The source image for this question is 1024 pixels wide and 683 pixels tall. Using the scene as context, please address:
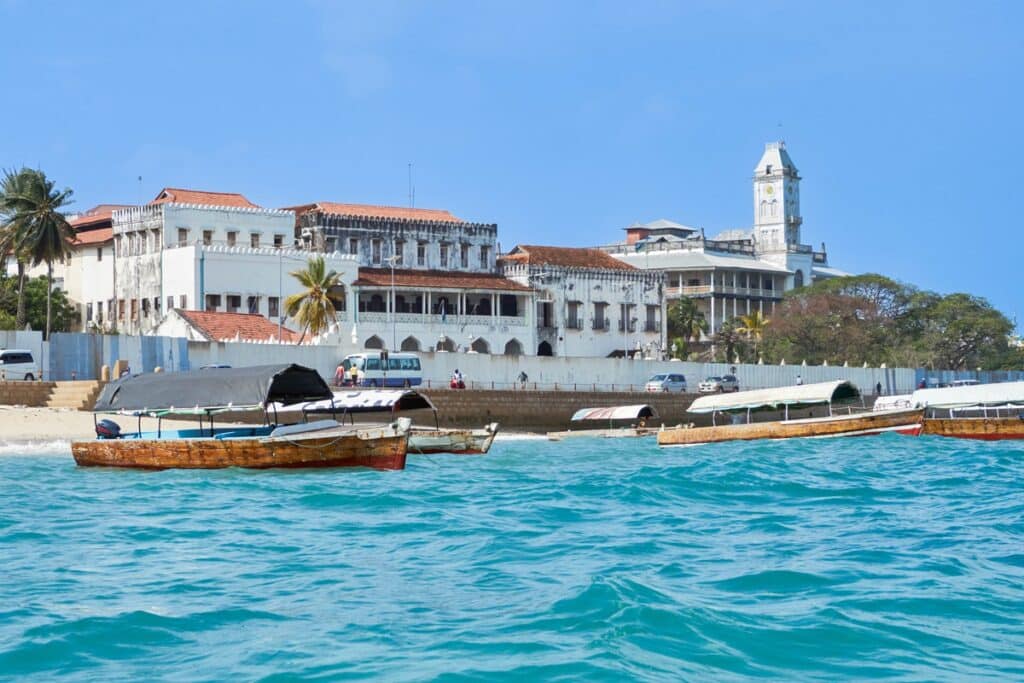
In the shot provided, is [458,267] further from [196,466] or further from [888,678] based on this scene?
[888,678]

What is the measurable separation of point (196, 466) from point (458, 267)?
153 feet

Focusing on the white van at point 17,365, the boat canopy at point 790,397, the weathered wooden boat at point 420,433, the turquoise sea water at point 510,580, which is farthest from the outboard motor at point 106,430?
the boat canopy at point 790,397

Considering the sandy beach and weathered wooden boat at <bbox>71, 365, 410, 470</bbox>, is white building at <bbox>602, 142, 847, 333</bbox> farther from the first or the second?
weathered wooden boat at <bbox>71, 365, 410, 470</bbox>

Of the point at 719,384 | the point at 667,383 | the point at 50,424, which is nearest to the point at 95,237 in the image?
the point at 667,383

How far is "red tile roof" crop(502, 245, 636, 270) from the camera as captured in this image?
80.1 meters

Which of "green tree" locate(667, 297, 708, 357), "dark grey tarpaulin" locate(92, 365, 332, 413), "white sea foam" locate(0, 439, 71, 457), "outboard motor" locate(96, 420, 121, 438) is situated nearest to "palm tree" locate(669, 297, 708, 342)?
"green tree" locate(667, 297, 708, 357)

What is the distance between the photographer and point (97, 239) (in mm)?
75312

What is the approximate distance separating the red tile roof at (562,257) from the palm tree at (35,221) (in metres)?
24.1

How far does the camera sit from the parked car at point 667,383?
225 ft

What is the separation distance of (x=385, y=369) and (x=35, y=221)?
17.1m

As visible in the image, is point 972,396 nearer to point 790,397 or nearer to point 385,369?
point 790,397

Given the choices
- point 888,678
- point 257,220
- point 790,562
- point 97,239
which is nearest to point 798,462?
point 790,562

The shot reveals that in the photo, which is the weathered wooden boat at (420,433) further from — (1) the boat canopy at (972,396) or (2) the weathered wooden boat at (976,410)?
(1) the boat canopy at (972,396)

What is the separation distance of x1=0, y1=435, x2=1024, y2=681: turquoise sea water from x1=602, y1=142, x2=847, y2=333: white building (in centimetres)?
8481
